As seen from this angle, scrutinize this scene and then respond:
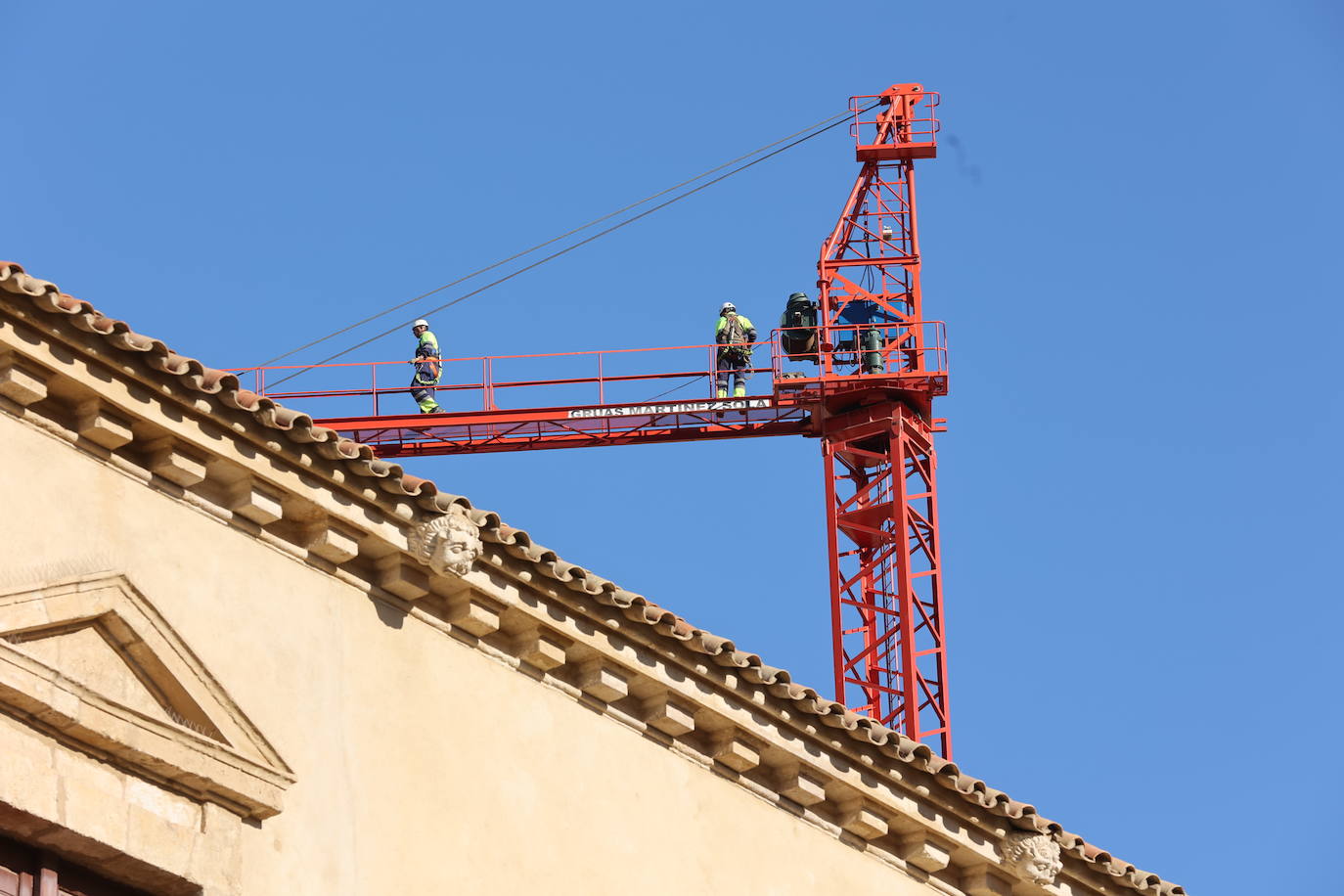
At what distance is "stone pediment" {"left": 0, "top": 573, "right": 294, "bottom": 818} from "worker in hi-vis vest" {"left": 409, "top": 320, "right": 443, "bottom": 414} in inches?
909

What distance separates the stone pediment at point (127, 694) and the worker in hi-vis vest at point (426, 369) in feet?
75.8

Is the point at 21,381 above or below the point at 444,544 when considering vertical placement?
below

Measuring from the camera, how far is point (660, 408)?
37.3 meters

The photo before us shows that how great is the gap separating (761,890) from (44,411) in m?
5.61

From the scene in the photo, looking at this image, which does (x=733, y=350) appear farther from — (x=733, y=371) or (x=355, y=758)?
(x=355, y=758)

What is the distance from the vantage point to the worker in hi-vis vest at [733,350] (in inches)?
1490

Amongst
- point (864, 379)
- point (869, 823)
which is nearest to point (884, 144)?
point (864, 379)

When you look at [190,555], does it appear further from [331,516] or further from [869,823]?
[869,823]

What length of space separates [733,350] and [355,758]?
77.2ft

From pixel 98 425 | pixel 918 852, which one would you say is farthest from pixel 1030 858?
pixel 98 425

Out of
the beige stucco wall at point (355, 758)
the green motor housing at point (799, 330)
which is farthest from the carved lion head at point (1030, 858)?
the green motor housing at point (799, 330)

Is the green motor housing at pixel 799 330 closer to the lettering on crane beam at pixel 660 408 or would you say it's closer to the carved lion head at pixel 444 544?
the lettering on crane beam at pixel 660 408

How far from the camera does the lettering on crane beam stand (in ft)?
122

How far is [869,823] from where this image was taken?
696 inches
